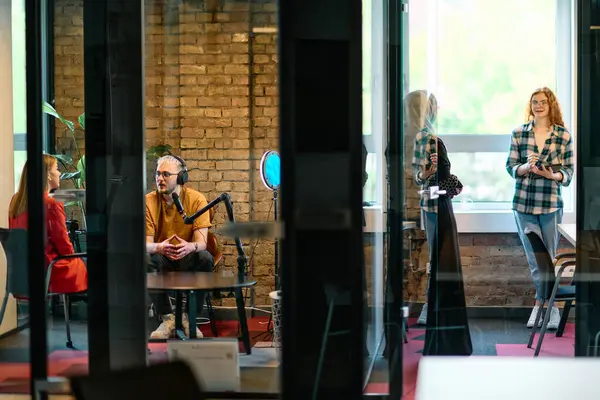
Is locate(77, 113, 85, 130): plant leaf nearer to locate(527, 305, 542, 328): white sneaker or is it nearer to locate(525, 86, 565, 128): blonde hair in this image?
locate(525, 86, 565, 128): blonde hair

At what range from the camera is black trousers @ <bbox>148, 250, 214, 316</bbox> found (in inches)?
137

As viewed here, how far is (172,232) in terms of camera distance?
349 centimetres

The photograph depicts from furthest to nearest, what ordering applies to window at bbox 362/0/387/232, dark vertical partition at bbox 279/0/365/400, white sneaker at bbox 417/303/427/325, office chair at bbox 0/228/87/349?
white sneaker at bbox 417/303/427/325 → office chair at bbox 0/228/87/349 → window at bbox 362/0/387/232 → dark vertical partition at bbox 279/0/365/400

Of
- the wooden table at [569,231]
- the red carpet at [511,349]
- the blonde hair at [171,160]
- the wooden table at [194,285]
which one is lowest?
the red carpet at [511,349]

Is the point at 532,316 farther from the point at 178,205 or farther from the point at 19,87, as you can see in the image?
the point at 19,87

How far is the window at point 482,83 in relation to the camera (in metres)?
4.52

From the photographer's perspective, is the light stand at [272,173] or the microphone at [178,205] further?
the microphone at [178,205]

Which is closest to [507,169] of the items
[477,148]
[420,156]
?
[477,148]

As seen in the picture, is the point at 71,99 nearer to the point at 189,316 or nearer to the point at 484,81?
the point at 189,316

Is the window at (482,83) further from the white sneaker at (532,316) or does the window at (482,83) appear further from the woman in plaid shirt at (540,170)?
the white sneaker at (532,316)

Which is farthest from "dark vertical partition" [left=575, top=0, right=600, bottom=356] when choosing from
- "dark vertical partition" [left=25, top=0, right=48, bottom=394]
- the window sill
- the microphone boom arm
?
"dark vertical partition" [left=25, top=0, right=48, bottom=394]

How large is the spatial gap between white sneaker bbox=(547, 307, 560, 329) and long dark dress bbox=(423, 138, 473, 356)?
0.38 meters

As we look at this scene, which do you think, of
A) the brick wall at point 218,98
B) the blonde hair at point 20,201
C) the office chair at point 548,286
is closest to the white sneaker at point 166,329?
the brick wall at point 218,98

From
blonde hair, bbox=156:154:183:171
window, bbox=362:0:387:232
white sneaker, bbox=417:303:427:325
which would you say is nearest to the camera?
blonde hair, bbox=156:154:183:171
